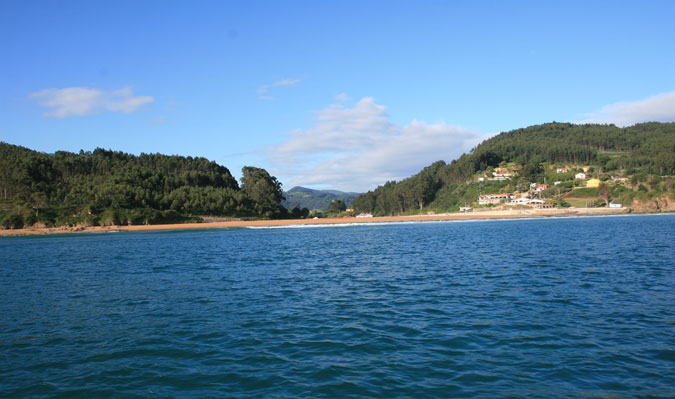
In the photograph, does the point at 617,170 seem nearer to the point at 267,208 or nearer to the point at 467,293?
the point at 267,208

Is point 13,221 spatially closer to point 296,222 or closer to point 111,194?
point 111,194

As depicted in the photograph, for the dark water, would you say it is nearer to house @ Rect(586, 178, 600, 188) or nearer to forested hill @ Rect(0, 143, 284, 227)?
forested hill @ Rect(0, 143, 284, 227)

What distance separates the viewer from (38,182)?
13775 centimetres

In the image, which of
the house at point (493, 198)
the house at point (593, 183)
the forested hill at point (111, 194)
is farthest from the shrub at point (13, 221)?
the house at point (593, 183)

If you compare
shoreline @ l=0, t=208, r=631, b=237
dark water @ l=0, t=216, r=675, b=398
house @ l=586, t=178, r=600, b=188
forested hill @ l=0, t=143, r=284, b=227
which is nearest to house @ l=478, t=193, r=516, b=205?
shoreline @ l=0, t=208, r=631, b=237

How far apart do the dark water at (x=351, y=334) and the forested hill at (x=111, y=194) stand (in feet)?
358

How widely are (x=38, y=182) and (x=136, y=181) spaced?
96.3ft

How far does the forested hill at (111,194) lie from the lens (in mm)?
117188

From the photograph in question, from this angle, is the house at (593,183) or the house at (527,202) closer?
the house at (527,202)

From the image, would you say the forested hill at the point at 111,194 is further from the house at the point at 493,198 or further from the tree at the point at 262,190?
the house at the point at 493,198

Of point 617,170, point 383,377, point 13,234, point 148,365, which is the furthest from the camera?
point 617,170

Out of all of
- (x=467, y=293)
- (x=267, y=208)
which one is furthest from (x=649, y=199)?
(x=467, y=293)

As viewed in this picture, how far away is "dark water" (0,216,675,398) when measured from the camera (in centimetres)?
870

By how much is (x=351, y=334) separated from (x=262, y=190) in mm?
147825
